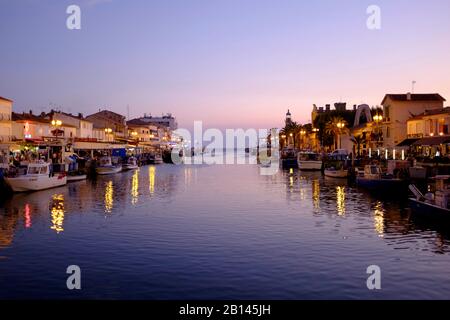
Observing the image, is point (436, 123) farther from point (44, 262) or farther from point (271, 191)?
point (44, 262)

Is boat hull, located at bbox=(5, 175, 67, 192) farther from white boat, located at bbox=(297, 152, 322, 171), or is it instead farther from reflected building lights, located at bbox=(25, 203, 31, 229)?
white boat, located at bbox=(297, 152, 322, 171)

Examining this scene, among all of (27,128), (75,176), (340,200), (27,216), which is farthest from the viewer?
(27,128)

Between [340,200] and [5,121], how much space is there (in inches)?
2040

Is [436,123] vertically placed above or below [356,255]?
above

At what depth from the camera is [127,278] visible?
19.0 metres

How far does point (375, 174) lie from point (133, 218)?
27.8 meters

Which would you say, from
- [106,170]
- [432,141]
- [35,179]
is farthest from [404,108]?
[35,179]

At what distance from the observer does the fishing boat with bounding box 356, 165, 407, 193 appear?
4791 cm

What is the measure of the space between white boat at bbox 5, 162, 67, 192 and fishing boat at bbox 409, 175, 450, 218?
34400 millimetres

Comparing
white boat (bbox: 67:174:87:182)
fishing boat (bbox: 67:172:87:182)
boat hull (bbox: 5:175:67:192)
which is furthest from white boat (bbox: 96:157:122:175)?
boat hull (bbox: 5:175:67:192)

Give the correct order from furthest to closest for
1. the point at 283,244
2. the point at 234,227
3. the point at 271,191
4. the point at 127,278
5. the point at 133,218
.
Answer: the point at 271,191, the point at 133,218, the point at 234,227, the point at 283,244, the point at 127,278

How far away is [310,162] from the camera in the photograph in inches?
3647

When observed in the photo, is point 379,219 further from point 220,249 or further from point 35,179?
point 35,179

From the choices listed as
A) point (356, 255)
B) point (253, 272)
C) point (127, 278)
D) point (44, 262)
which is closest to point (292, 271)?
point (253, 272)
